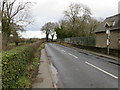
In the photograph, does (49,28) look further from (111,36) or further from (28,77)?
(28,77)

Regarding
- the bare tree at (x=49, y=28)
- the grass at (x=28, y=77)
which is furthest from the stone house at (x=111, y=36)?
the bare tree at (x=49, y=28)

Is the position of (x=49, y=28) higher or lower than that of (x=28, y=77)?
higher

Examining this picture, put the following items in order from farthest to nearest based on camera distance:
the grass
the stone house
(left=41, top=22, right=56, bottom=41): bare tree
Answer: (left=41, top=22, right=56, bottom=41): bare tree → the stone house → the grass

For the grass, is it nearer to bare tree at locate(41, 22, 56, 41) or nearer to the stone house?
the stone house

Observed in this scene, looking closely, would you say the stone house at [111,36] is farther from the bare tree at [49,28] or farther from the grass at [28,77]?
the bare tree at [49,28]

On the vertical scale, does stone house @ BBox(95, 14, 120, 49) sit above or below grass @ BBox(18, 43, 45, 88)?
above

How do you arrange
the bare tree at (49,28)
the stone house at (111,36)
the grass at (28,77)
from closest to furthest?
the grass at (28,77)
the stone house at (111,36)
the bare tree at (49,28)

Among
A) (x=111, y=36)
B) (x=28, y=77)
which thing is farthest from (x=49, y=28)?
(x=28, y=77)

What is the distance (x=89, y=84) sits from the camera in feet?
26.2

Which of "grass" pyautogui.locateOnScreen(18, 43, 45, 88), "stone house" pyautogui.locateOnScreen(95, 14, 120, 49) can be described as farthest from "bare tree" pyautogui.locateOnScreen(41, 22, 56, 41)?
"grass" pyautogui.locateOnScreen(18, 43, 45, 88)

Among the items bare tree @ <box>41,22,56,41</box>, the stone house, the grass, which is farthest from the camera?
bare tree @ <box>41,22,56,41</box>

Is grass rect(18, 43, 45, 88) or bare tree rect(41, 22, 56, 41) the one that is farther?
bare tree rect(41, 22, 56, 41)

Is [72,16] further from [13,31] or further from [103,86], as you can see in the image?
[103,86]

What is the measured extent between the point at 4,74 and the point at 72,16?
57880 millimetres
